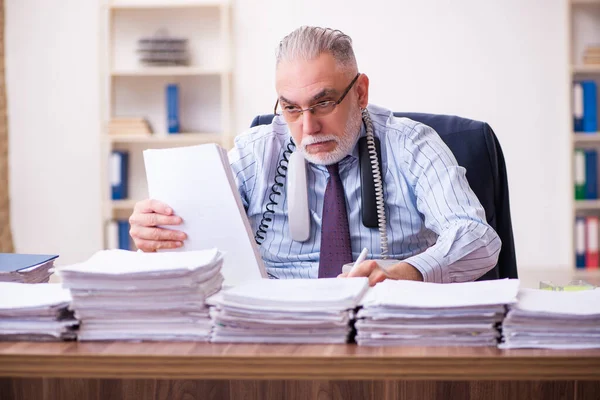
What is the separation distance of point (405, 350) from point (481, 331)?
0.11 meters

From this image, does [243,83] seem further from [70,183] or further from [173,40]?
[70,183]

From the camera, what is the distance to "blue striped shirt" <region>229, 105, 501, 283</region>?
6.41ft

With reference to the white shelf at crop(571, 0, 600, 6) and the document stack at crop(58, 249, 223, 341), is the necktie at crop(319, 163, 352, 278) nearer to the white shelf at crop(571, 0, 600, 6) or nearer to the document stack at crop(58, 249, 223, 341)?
the document stack at crop(58, 249, 223, 341)

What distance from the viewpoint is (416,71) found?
483 centimetres

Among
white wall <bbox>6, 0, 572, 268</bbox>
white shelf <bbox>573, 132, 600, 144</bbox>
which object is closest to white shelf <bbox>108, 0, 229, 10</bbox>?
white wall <bbox>6, 0, 572, 268</bbox>

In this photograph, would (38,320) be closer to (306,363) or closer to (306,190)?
(306,363)

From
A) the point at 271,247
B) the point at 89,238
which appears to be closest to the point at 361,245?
the point at 271,247

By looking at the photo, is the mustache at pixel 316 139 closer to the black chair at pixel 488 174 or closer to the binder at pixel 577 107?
the black chair at pixel 488 174

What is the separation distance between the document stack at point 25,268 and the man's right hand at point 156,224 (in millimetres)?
191

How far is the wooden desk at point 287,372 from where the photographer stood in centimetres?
102

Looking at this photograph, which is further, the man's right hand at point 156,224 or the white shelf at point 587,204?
the white shelf at point 587,204

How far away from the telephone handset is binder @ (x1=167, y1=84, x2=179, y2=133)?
2.65 m

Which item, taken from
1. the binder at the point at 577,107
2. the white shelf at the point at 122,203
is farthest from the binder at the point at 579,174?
the white shelf at the point at 122,203

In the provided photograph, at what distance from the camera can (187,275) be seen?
3.70ft
